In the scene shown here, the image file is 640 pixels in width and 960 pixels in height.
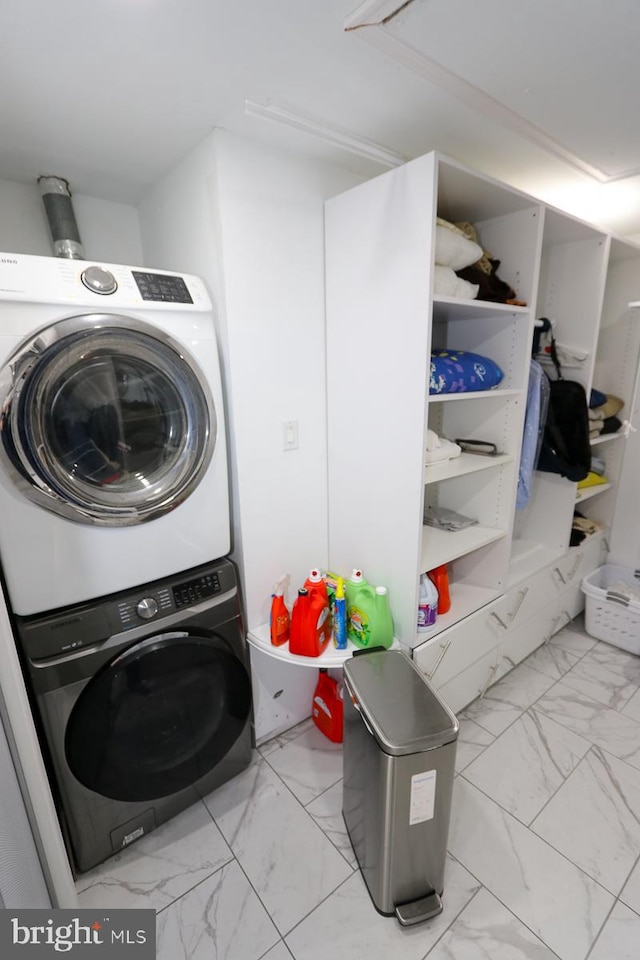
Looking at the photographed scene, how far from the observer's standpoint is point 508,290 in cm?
166

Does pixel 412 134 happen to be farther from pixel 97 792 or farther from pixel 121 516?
pixel 97 792

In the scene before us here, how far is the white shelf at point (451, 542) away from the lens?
5.34ft

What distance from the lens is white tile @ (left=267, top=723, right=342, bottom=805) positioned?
1677 millimetres

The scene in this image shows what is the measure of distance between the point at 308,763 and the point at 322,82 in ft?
7.59

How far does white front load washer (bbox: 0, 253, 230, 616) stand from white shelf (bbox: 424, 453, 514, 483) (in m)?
0.74

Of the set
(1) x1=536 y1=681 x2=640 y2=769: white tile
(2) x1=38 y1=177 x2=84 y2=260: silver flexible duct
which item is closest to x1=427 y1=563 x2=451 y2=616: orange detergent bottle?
(1) x1=536 y1=681 x2=640 y2=769: white tile

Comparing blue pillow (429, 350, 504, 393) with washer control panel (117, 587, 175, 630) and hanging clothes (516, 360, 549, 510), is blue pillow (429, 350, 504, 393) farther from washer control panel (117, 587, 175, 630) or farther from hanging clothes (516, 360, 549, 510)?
washer control panel (117, 587, 175, 630)

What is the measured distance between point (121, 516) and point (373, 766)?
3.34 ft

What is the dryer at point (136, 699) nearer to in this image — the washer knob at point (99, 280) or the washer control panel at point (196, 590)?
the washer control panel at point (196, 590)

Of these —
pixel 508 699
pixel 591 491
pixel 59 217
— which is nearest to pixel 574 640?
pixel 508 699

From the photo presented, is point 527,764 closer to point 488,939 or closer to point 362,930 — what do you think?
point 488,939

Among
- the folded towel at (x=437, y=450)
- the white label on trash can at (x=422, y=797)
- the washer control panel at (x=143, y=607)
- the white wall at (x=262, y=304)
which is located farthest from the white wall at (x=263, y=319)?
the white label on trash can at (x=422, y=797)

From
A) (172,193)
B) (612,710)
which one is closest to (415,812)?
(612,710)

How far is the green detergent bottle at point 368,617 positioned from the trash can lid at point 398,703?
7cm
